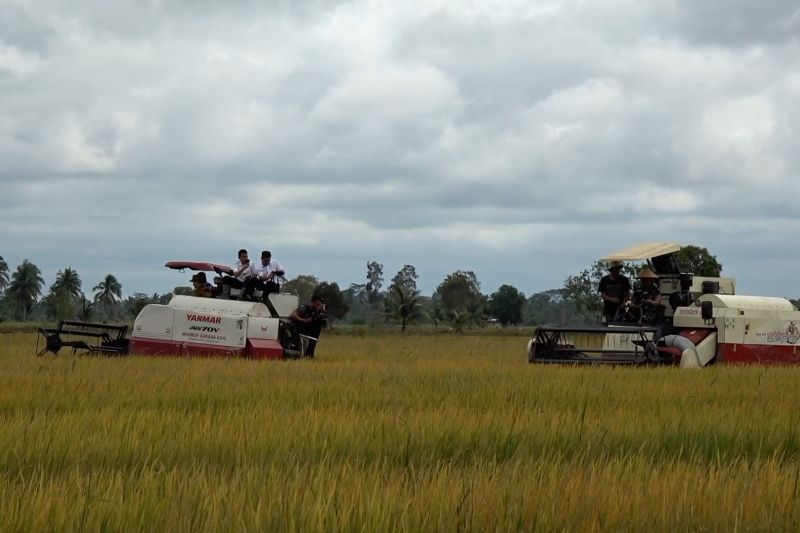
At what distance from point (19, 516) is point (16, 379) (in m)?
8.96

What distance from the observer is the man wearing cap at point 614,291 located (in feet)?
64.2

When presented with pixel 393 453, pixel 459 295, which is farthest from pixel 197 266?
pixel 459 295

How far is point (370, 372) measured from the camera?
15.4 metres

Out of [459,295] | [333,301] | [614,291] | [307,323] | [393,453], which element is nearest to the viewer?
[393,453]

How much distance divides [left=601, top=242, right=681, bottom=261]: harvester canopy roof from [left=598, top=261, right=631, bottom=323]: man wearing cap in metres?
0.22

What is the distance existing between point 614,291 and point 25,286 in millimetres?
118872

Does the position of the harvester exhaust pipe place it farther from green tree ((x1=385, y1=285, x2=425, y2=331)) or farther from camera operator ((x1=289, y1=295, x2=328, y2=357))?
green tree ((x1=385, y1=285, x2=425, y2=331))

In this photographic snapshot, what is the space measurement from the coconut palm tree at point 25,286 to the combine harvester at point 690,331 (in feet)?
389

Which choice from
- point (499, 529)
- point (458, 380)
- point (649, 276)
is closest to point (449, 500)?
point (499, 529)

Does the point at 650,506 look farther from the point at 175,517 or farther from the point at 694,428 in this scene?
the point at 694,428

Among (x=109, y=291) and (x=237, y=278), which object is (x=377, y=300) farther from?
(x=237, y=278)

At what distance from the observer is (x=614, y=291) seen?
1967cm

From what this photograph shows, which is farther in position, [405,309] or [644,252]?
[405,309]

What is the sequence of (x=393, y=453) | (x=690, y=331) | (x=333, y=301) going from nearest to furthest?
(x=393, y=453)
(x=690, y=331)
(x=333, y=301)
